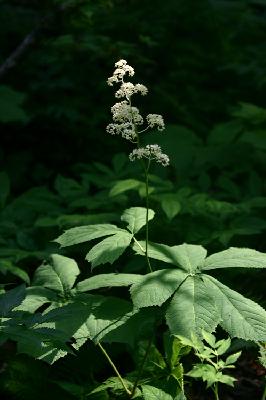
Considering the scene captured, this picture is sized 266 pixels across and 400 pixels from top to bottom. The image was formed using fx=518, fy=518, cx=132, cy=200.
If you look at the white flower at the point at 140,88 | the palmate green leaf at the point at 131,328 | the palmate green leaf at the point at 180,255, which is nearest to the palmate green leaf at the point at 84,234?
the palmate green leaf at the point at 180,255

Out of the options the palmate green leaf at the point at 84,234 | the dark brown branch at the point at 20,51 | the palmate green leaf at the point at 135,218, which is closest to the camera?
the palmate green leaf at the point at 84,234

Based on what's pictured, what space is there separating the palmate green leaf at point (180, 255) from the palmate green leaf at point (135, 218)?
8 cm

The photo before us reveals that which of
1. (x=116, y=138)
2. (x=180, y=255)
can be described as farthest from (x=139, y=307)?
(x=116, y=138)

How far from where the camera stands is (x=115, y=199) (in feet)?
11.1

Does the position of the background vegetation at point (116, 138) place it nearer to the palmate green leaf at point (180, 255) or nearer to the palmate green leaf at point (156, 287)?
the palmate green leaf at point (180, 255)

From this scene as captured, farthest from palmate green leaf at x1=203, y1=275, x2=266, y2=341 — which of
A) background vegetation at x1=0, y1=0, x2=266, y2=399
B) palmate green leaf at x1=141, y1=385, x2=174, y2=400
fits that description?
background vegetation at x1=0, y1=0, x2=266, y2=399

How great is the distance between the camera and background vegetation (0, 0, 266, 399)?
319 cm

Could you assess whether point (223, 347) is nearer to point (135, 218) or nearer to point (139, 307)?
point (139, 307)

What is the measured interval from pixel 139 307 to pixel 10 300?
450mm

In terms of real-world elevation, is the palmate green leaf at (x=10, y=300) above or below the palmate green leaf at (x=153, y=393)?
above

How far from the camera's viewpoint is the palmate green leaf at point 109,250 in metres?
2.01

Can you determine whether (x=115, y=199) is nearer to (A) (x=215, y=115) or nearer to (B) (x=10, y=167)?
(B) (x=10, y=167)

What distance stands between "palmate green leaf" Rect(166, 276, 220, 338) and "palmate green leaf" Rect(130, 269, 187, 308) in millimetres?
40

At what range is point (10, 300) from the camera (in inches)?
70.6
